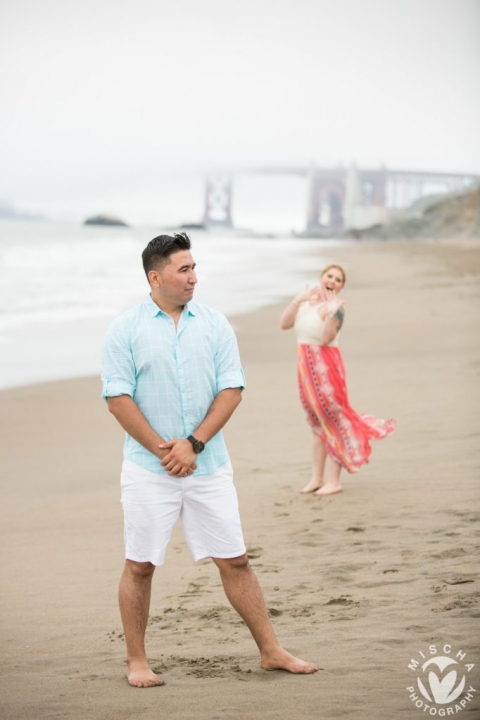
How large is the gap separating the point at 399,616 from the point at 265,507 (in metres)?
2.00

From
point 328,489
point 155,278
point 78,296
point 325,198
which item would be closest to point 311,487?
point 328,489

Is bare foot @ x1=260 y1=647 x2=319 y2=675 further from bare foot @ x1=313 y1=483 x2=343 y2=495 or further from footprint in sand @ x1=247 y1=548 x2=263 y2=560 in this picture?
bare foot @ x1=313 y1=483 x2=343 y2=495

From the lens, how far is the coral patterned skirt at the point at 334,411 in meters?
6.02

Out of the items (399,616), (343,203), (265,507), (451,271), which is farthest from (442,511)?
(343,203)

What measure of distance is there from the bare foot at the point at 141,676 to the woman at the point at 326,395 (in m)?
2.75

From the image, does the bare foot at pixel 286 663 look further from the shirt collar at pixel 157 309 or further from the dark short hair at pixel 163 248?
the dark short hair at pixel 163 248

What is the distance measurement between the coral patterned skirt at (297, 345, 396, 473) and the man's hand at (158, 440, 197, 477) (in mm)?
2871

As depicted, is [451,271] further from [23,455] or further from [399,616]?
[399,616]

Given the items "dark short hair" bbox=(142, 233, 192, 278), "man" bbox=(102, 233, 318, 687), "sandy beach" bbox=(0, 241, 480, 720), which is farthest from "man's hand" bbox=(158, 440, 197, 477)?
"sandy beach" bbox=(0, 241, 480, 720)

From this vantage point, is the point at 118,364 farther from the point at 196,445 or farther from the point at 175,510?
the point at 175,510

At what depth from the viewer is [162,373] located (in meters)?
3.27

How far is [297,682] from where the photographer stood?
325 cm

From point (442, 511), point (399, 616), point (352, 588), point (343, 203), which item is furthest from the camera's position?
point (343, 203)

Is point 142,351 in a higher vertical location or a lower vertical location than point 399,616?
higher
